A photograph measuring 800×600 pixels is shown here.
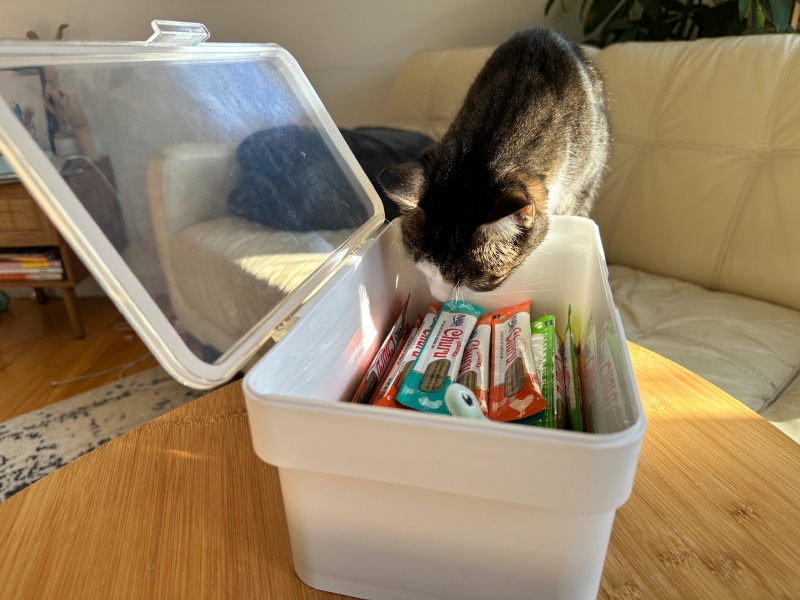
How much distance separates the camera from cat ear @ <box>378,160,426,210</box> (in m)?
0.71

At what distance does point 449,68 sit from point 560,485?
60.8 inches

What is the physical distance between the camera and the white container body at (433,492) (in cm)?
30

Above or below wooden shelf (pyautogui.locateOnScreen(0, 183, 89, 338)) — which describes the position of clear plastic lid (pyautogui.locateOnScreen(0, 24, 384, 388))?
above

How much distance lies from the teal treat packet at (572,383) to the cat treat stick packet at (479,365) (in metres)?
0.08

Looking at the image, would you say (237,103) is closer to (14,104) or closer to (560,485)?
(14,104)

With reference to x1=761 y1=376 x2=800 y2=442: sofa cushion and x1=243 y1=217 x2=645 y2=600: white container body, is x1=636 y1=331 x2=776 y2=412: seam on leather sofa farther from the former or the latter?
x1=243 y1=217 x2=645 y2=600: white container body

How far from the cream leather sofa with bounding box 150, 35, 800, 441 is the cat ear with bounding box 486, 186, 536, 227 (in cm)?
47

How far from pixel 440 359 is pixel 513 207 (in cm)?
19

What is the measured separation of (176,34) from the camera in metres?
0.55

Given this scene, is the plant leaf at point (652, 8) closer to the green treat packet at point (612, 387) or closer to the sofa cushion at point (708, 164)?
the sofa cushion at point (708, 164)

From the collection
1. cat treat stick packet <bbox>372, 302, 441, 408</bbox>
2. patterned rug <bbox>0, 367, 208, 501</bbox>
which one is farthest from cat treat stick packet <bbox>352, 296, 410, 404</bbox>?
patterned rug <bbox>0, 367, 208, 501</bbox>

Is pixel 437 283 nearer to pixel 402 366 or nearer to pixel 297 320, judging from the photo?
pixel 402 366

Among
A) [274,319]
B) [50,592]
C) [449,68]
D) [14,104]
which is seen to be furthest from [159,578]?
[449,68]

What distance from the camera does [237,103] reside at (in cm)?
61
